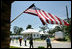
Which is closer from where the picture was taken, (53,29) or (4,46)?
(4,46)

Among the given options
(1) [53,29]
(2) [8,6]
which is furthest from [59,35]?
(1) [53,29]

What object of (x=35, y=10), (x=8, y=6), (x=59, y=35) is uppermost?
(x=35, y=10)

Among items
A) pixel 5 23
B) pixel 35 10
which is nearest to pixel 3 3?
pixel 5 23

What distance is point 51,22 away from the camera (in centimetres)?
515

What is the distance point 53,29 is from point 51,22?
81507mm

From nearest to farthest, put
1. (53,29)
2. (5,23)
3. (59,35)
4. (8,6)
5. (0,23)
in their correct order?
(0,23), (5,23), (8,6), (59,35), (53,29)

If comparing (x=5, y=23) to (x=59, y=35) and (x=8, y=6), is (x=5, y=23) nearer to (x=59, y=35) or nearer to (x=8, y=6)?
(x=8, y=6)

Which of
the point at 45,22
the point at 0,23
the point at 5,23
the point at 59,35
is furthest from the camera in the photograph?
the point at 59,35

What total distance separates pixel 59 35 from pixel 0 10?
1128 inches

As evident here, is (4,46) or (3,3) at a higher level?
(3,3)

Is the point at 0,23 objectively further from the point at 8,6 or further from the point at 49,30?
the point at 49,30

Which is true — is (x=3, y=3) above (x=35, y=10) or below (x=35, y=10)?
below

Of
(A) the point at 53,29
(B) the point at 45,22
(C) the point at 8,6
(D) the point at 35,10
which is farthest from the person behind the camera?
(A) the point at 53,29

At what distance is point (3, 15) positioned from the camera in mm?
3029
